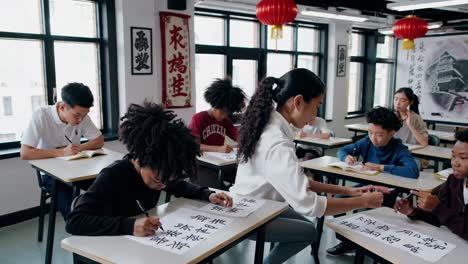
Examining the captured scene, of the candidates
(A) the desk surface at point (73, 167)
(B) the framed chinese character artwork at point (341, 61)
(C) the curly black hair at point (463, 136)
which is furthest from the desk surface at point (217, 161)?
(B) the framed chinese character artwork at point (341, 61)

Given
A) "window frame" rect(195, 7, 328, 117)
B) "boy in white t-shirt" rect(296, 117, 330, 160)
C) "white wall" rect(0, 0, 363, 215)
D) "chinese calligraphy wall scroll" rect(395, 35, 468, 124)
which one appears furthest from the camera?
"chinese calligraphy wall scroll" rect(395, 35, 468, 124)

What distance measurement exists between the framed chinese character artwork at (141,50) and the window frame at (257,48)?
99 cm

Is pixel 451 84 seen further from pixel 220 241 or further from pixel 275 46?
pixel 220 241

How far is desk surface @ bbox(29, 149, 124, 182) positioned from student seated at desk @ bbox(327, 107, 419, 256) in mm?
1741

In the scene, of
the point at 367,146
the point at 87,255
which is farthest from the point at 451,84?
the point at 87,255

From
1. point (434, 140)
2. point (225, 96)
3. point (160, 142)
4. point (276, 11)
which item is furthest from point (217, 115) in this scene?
point (434, 140)

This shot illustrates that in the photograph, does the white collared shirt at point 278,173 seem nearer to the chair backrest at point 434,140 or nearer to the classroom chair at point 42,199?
the classroom chair at point 42,199

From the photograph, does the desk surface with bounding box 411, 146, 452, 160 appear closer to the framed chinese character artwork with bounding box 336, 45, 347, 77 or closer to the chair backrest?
the chair backrest

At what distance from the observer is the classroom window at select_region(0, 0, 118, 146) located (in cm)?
342

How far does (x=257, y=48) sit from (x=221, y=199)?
14.7ft

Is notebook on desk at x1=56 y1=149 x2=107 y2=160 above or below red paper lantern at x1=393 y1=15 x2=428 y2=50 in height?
below

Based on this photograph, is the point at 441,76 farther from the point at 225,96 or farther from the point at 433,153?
the point at 225,96

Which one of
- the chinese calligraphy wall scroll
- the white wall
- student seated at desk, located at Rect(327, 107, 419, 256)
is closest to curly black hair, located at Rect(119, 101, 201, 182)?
student seated at desk, located at Rect(327, 107, 419, 256)

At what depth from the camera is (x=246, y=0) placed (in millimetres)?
4859
